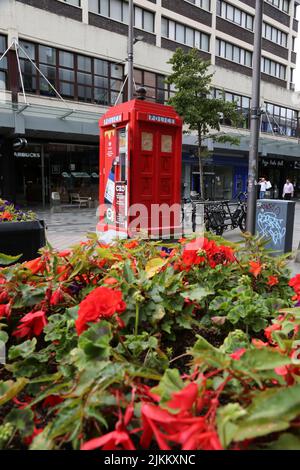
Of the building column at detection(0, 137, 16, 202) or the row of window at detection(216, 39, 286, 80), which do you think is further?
the row of window at detection(216, 39, 286, 80)

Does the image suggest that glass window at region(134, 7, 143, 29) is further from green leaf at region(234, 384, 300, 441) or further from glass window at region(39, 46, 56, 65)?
green leaf at region(234, 384, 300, 441)

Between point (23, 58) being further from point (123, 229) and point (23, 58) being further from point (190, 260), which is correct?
point (190, 260)

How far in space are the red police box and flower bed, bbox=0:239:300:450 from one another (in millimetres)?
4503

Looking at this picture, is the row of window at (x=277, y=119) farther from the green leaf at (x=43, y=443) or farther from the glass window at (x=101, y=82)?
the green leaf at (x=43, y=443)

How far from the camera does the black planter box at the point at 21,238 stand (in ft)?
15.5

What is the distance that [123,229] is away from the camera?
23.6 ft

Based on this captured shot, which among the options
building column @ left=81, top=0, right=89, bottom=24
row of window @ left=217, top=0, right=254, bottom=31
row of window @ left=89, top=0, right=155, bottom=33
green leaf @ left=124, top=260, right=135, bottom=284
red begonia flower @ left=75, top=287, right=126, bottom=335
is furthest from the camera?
row of window @ left=217, top=0, right=254, bottom=31

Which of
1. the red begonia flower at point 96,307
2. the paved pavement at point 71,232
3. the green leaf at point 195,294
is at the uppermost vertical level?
the red begonia flower at point 96,307

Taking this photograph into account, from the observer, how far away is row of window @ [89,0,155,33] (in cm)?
2173

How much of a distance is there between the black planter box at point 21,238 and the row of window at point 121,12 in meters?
20.4

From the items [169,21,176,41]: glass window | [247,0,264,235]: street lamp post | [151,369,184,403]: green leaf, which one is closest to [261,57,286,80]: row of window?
[169,21,176,41]: glass window

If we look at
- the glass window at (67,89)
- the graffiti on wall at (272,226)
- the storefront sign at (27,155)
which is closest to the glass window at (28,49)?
the glass window at (67,89)

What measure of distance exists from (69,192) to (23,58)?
7.11 meters

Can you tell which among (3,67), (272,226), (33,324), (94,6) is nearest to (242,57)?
(94,6)
